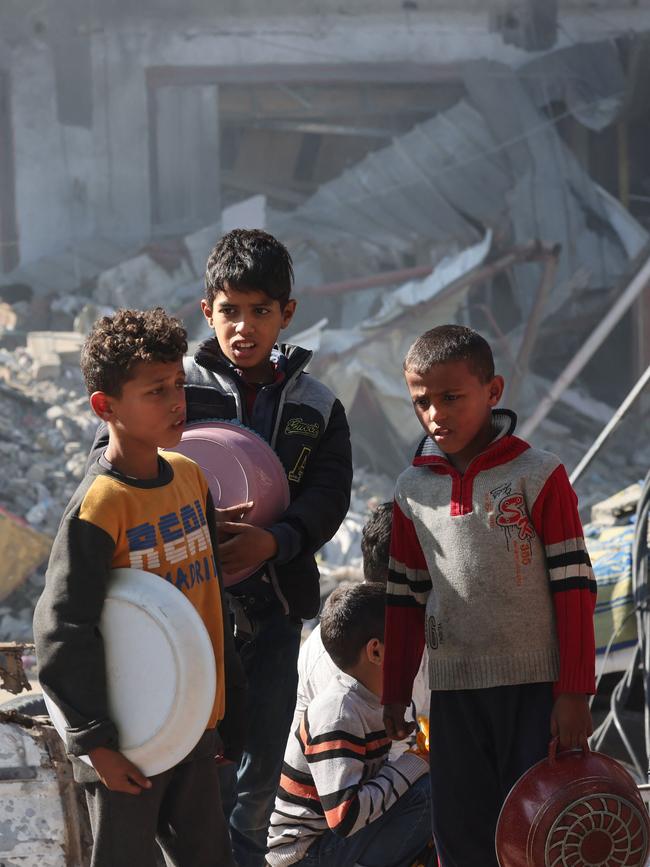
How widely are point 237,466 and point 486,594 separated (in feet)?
1.71

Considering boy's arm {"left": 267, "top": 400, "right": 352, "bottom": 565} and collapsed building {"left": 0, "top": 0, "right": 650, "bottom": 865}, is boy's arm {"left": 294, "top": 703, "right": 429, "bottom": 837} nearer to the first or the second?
boy's arm {"left": 267, "top": 400, "right": 352, "bottom": 565}

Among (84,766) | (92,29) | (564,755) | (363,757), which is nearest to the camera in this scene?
(84,766)

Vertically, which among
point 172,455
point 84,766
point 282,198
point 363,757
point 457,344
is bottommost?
point 363,757

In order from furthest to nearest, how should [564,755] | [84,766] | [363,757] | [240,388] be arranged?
[363,757], [240,388], [564,755], [84,766]

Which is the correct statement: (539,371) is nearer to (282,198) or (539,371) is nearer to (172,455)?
(282,198)

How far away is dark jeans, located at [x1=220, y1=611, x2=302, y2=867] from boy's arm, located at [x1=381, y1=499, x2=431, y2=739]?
19 centimetres

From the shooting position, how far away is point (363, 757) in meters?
2.49

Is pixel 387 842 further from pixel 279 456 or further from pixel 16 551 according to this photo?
pixel 16 551

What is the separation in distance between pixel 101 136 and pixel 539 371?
5.07 meters

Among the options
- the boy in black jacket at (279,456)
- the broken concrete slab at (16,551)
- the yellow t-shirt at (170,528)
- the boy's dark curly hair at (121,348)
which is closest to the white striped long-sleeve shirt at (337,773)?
the boy in black jacket at (279,456)

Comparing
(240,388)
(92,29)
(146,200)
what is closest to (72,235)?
(146,200)

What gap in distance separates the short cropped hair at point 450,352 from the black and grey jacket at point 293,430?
268 millimetres

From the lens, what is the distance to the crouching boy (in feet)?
8.06

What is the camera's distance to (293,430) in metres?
2.29
